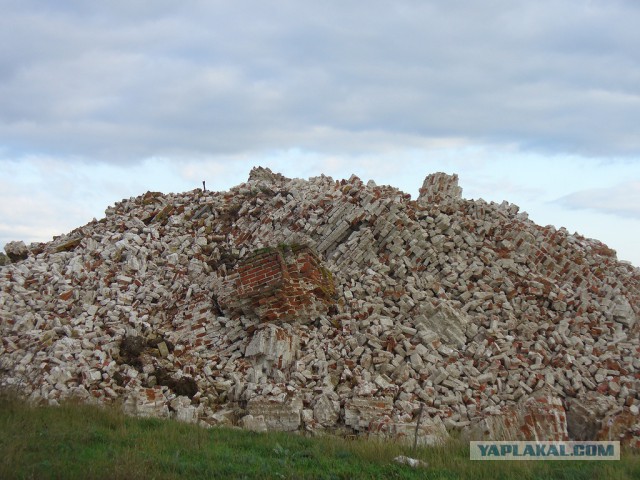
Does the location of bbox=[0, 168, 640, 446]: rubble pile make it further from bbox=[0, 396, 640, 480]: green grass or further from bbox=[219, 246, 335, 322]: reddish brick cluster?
bbox=[0, 396, 640, 480]: green grass

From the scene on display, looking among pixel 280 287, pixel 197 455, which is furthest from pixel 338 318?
pixel 197 455

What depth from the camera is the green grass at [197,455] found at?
21.0 feet

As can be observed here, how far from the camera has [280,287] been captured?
11211 mm

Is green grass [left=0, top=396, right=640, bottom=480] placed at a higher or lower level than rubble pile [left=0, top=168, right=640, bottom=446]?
lower

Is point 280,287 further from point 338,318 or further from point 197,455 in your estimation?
point 197,455

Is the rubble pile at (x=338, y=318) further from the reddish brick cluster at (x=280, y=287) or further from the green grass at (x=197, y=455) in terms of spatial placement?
the green grass at (x=197, y=455)

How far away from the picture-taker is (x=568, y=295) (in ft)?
38.4

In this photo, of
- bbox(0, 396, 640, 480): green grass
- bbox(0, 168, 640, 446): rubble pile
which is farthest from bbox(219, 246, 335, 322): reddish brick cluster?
bbox(0, 396, 640, 480): green grass

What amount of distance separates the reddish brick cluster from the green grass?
10.0 feet

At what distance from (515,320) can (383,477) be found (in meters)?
5.23

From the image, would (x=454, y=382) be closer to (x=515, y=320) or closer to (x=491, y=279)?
(x=515, y=320)

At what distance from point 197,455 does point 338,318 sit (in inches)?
175

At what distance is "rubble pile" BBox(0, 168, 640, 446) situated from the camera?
9328mm

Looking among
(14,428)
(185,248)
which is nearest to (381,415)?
(14,428)
